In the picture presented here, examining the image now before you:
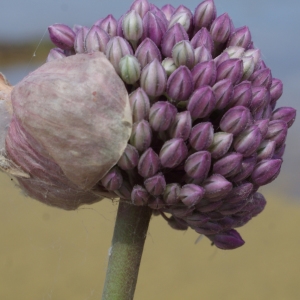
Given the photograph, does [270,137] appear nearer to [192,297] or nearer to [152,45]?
[152,45]

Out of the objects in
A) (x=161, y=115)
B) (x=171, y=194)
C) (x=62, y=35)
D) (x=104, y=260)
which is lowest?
(x=104, y=260)

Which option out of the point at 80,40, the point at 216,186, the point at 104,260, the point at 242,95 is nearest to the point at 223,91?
the point at 242,95

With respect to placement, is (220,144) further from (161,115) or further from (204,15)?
(204,15)

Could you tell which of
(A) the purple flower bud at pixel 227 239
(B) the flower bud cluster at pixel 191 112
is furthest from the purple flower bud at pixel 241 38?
(A) the purple flower bud at pixel 227 239

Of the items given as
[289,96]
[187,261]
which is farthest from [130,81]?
[289,96]

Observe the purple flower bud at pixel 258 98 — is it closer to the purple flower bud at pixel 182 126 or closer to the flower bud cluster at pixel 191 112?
the flower bud cluster at pixel 191 112
